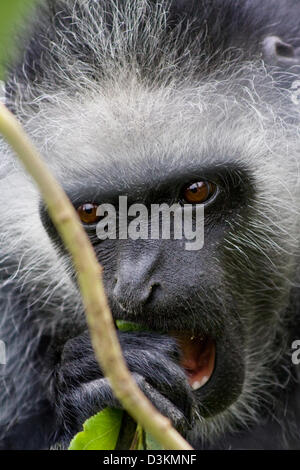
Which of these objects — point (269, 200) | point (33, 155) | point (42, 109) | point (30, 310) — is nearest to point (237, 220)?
point (269, 200)

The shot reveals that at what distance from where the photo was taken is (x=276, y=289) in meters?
2.27

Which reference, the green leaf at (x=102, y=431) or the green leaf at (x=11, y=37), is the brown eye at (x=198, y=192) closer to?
the green leaf at (x=102, y=431)

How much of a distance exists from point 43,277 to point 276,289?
778 mm

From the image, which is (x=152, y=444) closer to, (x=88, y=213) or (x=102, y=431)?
(x=102, y=431)

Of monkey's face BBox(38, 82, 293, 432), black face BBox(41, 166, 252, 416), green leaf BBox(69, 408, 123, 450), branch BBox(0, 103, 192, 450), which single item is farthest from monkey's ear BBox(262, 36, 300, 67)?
branch BBox(0, 103, 192, 450)

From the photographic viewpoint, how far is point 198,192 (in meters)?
2.00

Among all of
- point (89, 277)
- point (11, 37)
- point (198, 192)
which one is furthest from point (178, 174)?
point (89, 277)

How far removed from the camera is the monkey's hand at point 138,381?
1.84 m

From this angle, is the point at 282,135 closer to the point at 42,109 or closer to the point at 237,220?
the point at 237,220

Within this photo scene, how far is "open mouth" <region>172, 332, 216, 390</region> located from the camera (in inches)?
80.8

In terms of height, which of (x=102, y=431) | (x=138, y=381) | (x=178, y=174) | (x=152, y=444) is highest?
(x=178, y=174)

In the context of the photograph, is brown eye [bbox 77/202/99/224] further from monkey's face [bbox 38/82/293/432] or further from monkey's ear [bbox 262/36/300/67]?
monkey's ear [bbox 262/36/300/67]

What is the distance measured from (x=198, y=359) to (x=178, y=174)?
53 cm

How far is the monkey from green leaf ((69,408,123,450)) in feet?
0.10
